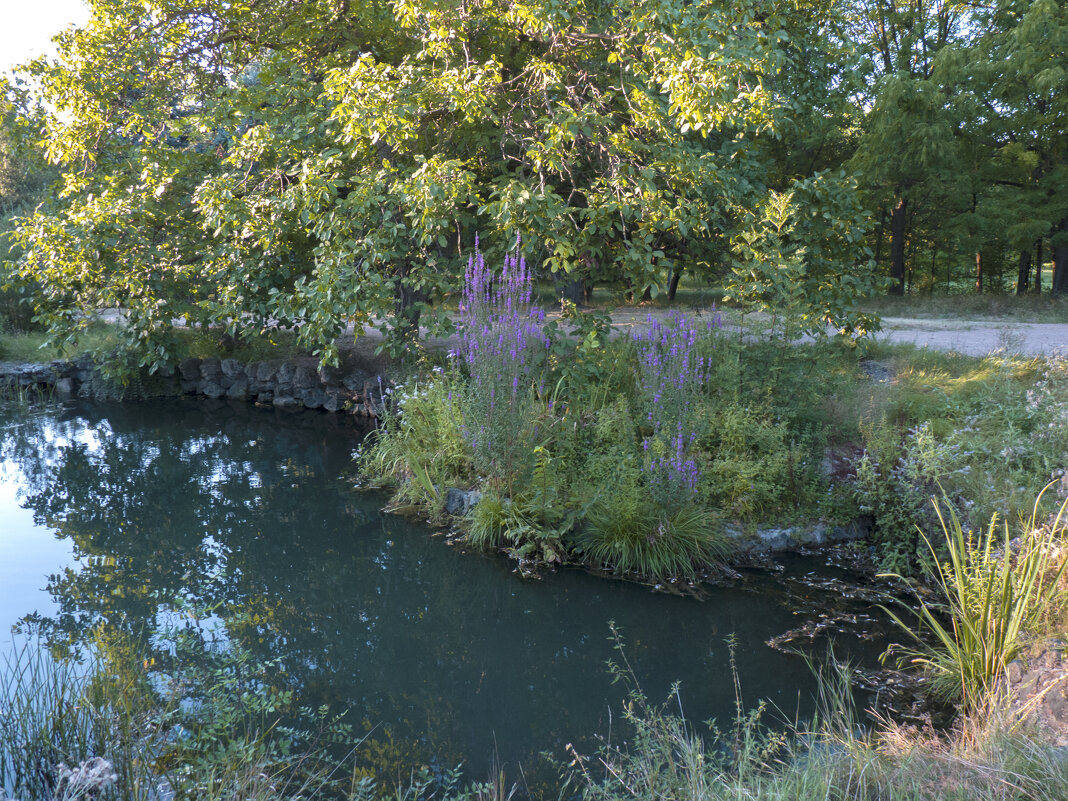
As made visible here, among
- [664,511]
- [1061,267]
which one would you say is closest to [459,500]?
[664,511]

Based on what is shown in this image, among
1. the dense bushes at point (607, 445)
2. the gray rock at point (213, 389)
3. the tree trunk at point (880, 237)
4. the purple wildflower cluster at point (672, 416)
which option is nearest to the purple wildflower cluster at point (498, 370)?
the dense bushes at point (607, 445)

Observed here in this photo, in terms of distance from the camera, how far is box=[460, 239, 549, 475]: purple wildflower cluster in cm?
582

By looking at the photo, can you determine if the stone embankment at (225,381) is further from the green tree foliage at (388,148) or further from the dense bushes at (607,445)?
the dense bushes at (607,445)

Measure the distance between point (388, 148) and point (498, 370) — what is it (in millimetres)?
4322

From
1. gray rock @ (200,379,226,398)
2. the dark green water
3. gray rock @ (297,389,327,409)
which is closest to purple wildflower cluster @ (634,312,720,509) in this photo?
the dark green water

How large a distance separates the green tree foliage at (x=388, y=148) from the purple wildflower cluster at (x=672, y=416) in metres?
1.01

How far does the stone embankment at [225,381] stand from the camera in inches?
429

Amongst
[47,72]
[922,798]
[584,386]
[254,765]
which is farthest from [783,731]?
[47,72]

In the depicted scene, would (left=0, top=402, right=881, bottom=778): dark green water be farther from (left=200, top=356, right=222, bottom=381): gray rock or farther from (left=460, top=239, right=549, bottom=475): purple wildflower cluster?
(left=200, top=356, right=222, bottom=381): gray rock

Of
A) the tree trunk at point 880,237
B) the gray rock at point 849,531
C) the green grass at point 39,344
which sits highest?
the tree trunk at point 880,237

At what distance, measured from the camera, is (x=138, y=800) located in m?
2.74

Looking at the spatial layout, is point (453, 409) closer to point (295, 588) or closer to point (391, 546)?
point (391, 546)

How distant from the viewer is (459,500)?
21.2ft

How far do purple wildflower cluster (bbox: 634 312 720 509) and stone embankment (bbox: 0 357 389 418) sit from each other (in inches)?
218
